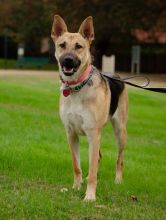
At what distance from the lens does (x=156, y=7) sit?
43.9 m

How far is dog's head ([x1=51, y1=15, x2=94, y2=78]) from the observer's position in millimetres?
7230

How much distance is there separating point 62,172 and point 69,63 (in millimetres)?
2374

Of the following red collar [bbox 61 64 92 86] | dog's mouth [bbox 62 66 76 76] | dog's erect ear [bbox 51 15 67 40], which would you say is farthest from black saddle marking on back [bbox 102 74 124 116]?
dog's mouth [bbox 62 66 76 76]

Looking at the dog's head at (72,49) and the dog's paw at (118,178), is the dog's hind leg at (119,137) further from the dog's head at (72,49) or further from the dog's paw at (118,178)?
the dog's head at (72,49)

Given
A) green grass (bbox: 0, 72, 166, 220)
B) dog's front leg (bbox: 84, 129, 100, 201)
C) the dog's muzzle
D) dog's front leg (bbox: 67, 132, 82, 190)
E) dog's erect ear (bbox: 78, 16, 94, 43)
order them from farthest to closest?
dog's front leg (bbox: 67, 132, 82, 190) → dog's erect ear (bbox: 78, 16, 94, 43) → dog's front leg (bbox: 84, 129, 100, 201) → the dog's muzzle → green grass (bbox: 0, 72, 166, 220)

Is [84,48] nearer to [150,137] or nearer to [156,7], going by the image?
[150,137]

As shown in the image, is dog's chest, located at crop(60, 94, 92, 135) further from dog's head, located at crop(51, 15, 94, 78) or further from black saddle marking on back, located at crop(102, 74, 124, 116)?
black saddle marking on back, located at crop(102, 74, 124, 116)

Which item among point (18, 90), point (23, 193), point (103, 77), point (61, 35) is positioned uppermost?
point (61, 35)

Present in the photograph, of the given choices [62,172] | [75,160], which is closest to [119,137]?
[62,172]

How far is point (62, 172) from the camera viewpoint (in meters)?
9.06

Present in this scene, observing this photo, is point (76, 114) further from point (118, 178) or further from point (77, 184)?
point (118, 178)

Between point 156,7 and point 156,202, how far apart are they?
3760 cm

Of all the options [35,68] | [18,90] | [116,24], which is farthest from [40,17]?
[18,90]

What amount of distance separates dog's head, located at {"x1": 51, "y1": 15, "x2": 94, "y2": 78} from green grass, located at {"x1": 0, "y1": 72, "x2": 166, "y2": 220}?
1.53 metres
